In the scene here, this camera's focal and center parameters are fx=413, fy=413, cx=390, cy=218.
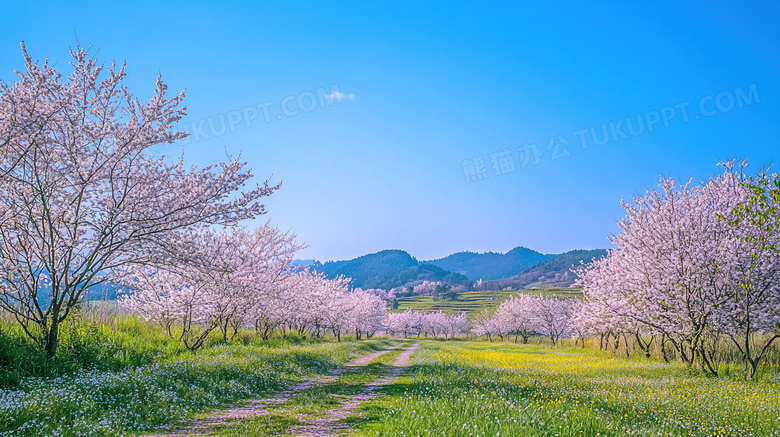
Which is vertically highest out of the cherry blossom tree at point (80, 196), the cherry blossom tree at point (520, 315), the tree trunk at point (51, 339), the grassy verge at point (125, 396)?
the cherry blossom tree at point (80, 196)

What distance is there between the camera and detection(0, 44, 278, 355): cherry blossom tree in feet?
36.4

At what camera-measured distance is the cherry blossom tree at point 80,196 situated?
36.4 ft

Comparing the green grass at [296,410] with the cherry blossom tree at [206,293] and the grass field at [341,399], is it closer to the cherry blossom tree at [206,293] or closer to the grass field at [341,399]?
the grass field at [341,399]

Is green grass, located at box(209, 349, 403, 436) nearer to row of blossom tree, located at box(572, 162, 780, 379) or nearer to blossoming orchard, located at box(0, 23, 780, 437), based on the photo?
blossoming orchard, located at box(0, 23, 780, 437)

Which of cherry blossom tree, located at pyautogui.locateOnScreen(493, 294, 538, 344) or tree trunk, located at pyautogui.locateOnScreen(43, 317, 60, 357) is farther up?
tree trunk, located at pyautogui.locateOnScreen(43, 317, 60, 357)

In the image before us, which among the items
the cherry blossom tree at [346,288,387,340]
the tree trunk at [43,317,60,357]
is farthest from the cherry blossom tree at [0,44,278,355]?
the cherry blossom tree at [346,288,387,340]

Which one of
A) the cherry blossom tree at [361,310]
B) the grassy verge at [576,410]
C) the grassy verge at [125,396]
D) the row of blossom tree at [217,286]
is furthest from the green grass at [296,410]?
the cherry blossom tree at [361,310]

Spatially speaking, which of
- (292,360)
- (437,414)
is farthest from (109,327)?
(437,414)

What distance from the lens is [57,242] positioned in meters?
12.3

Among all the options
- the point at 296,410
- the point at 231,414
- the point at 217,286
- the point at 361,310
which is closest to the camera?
the point at 231,414

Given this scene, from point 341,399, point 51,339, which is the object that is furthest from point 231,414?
point 51,339

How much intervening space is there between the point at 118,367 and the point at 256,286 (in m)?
10.2

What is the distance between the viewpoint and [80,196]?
11.8m

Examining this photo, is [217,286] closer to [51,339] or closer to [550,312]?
[51,339]
